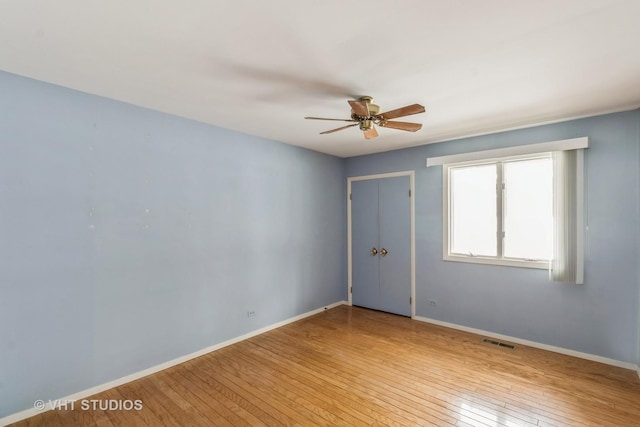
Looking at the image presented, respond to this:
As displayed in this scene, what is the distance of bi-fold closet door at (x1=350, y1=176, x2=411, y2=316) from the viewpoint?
4477 mm

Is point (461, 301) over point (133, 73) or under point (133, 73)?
under

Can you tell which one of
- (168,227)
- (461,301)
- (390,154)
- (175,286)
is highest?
(390,154)

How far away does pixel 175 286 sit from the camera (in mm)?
3029

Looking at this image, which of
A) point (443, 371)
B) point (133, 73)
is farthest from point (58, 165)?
point (443, 371)

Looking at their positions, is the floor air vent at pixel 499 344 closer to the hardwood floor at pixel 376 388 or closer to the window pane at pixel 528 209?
the hardwood floor at pixel 376 388

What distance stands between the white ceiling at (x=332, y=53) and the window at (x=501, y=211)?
79 cm

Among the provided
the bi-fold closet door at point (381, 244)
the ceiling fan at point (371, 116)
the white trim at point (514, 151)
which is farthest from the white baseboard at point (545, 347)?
the ceiling fan at point (371, 116)

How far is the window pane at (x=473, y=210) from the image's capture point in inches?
148

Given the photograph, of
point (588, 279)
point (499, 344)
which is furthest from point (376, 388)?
point (588, 279)

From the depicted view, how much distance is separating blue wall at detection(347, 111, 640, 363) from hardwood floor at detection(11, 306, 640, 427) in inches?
11.2

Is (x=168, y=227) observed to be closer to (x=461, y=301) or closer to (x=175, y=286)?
(x=175, y=286)

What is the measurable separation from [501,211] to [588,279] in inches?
42.4

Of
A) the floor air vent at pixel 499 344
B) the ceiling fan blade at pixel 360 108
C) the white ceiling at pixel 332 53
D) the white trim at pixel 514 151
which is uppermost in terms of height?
the white ceiling at pixel 332 53

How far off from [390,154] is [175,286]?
11.5ft
